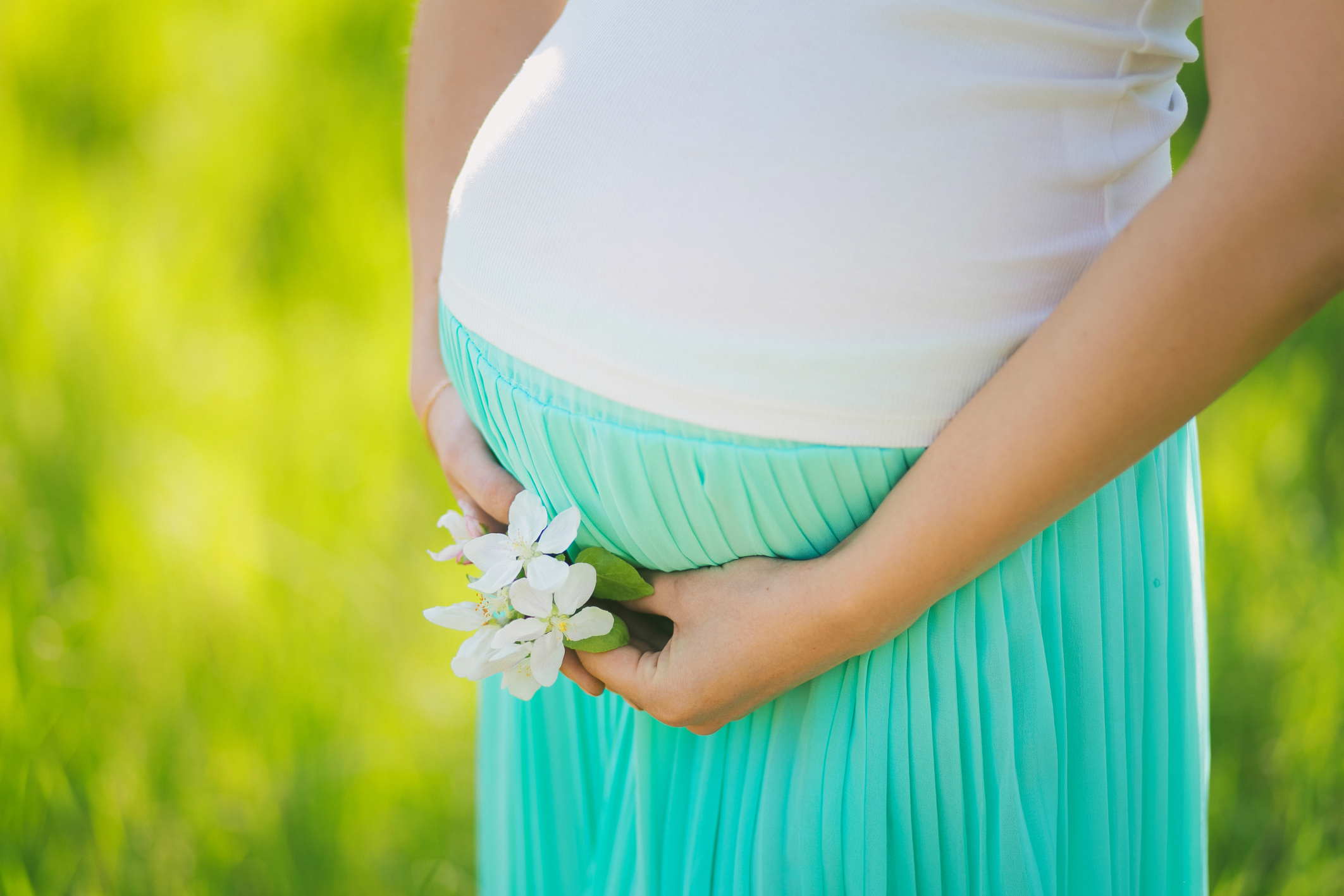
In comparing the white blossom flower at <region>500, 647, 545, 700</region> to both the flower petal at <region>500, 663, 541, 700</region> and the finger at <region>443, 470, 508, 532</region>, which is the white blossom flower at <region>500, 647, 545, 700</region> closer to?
the flower petal at <region>500, 663, 541, 700</region>

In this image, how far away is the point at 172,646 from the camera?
1.74 m

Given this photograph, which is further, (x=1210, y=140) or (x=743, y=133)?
(x=743, y=133)

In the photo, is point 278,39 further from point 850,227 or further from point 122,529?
point 850,227

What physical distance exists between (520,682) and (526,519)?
0.12m

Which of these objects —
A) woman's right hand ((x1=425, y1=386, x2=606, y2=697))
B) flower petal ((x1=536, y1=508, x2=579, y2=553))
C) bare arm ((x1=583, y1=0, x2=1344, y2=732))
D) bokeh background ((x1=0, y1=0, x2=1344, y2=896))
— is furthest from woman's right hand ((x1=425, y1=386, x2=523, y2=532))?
bokeh background ((x1=0, y1=0, x2=1344, y2=896))

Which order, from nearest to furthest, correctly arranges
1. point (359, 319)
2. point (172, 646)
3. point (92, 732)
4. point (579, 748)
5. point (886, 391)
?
point (886, 391)
point (579, 748)
point (92, 732)
point (172, 646)
point (359, 319)

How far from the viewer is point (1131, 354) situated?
0.55m

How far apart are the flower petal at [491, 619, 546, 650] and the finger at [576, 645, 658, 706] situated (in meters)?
0.07

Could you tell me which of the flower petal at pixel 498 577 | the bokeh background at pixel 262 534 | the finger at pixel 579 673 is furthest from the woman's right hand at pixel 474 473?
the bokeh background at pixel 262 534

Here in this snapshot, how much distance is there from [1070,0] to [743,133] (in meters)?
0.22

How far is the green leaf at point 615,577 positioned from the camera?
0.73 metres

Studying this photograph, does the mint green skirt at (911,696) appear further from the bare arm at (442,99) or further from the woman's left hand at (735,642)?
the bare arm at (442,99)

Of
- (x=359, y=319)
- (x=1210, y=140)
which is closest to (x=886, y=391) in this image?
(x=1210, y=140)

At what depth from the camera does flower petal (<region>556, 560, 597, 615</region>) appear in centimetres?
69
